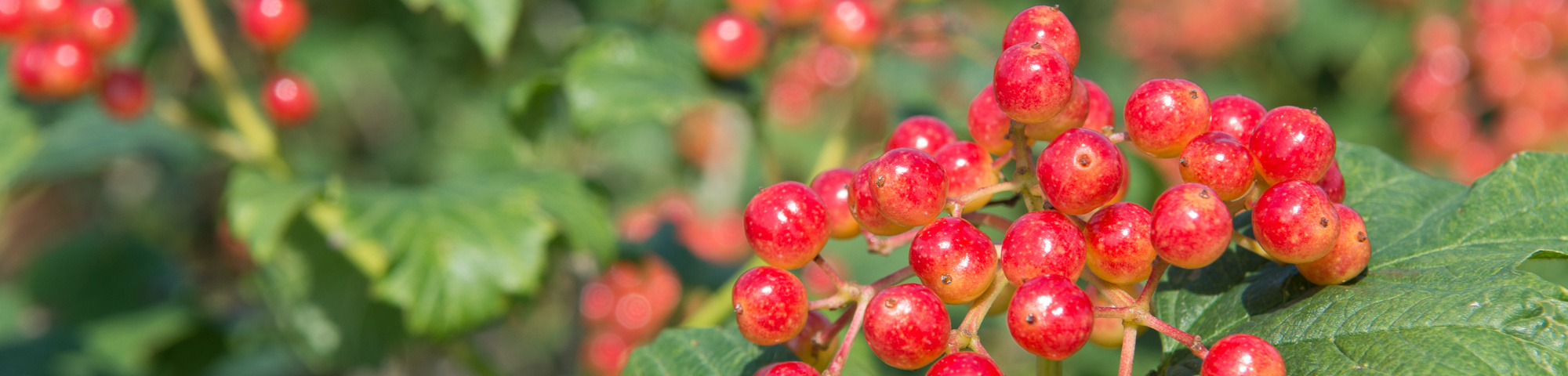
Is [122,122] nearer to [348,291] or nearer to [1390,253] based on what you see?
[348,291]

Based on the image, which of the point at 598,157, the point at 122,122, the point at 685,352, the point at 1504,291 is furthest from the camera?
the point at 598,157

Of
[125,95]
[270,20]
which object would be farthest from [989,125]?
[125,95]

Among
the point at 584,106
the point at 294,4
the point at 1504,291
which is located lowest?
the point at 1504,291

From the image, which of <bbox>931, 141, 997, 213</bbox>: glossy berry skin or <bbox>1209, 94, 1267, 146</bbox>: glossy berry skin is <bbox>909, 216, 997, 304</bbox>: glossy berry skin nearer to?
<bbox>931, 141, 997, 213</bbox>: glossy berry skin

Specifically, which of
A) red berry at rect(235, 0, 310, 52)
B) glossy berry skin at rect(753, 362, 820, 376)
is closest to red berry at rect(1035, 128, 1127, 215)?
glossy berry skin at rect(753, 362, 820, 376)

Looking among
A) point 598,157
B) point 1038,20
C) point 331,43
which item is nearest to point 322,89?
point 331,43

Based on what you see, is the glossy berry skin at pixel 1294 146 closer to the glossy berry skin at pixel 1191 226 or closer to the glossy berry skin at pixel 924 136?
the glossy berry skin at pixel 1191 226
